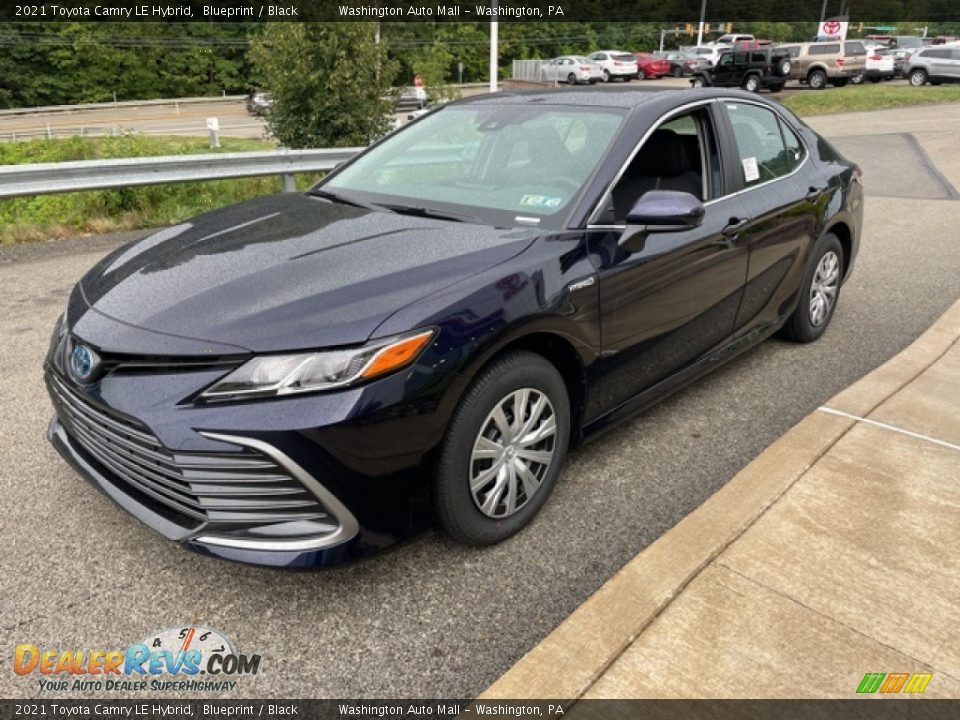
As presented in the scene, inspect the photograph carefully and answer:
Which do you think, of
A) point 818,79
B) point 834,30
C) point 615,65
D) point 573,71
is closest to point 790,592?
point 818,79

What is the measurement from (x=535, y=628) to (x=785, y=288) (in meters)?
2.80

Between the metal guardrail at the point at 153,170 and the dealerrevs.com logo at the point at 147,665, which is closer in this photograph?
the dealerrevs.com logo at the point at 147,665

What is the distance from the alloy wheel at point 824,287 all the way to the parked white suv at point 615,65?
41.3m

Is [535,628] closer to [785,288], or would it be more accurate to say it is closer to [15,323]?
[785,288]

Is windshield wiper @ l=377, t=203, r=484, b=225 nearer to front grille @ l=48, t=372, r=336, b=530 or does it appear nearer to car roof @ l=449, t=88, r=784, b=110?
car roof @ l=449, t=88, r=784, b=110

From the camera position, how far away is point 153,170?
24.7 feet

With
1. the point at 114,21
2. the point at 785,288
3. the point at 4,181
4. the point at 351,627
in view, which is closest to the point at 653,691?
the point at 351,627

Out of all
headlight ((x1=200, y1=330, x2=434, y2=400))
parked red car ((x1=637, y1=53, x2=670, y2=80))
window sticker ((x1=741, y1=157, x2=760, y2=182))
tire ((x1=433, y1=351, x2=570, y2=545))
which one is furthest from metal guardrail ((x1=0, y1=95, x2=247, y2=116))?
headlight ((x1=200, y1=330, x2=434, y2=400))

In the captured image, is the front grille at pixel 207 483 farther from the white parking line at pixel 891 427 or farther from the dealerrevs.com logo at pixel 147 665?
the white parking line at pixel 891 427

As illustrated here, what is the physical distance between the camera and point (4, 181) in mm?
6707

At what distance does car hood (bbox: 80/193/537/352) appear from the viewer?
2379mm

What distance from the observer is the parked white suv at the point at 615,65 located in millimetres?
43625

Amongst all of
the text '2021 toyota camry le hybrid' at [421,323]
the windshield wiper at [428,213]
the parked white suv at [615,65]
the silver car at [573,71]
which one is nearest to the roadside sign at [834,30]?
the parked white suv at [615,65]

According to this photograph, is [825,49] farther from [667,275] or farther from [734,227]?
[667,275]
